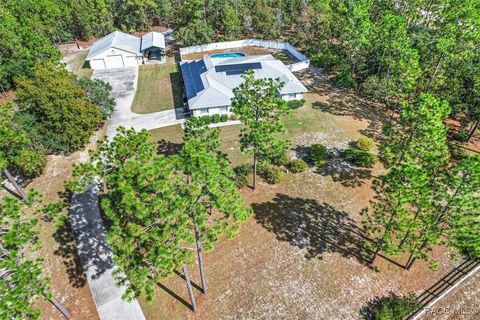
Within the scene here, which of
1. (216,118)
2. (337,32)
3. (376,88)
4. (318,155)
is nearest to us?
(318,155)

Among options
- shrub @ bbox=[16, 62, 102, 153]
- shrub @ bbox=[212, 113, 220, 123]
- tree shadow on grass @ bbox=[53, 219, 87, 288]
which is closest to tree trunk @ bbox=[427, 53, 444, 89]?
shrub @ bbox=[212, 113, 220, 123]

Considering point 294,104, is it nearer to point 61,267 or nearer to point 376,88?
point 376,88

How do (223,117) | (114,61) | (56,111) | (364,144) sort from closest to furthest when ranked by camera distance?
(56,111), (364,144), (223,117), (114,61)

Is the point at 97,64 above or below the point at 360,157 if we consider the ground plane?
above

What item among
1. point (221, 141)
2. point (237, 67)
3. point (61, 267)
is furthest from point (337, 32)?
point (61, 267)

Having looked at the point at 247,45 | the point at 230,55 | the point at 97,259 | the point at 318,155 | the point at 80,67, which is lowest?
the point at 97,259

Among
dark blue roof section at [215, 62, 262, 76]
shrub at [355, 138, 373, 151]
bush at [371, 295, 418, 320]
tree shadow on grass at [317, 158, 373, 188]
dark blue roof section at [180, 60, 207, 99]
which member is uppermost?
dark blue roof section at [215, 62, 262, 76]

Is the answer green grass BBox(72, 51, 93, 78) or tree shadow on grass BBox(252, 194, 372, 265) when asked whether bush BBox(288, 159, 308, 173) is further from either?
green grass BBox(72, 51, 93, 78)

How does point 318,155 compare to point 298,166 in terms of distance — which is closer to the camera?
point 298,166
